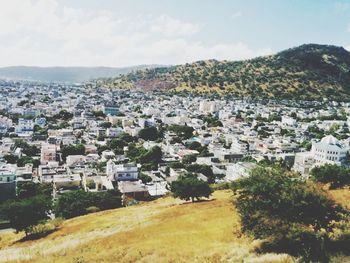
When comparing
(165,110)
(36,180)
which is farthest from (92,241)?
(165,110)

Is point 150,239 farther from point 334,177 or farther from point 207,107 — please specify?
point 207,107

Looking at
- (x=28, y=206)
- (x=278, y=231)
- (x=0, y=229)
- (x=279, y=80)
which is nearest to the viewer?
(x=278, y=231)

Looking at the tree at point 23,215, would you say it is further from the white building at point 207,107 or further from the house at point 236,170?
the white building at point 207,107

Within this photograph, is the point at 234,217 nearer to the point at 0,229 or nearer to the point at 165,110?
the point at 0,229

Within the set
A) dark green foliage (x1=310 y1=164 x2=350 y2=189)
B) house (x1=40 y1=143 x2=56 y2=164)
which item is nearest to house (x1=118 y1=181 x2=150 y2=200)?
dark green foliage (x1=310 y1=164 x2=350 y2=189)

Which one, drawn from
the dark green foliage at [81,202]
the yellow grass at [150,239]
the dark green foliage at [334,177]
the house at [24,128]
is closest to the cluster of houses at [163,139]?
the house at [24,128]

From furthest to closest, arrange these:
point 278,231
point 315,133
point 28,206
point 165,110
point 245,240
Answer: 1. point 165,110
2. point 315,133
3. point 28,206
4. point 245,240
5. point 278,231

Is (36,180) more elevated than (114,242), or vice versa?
(114,242)

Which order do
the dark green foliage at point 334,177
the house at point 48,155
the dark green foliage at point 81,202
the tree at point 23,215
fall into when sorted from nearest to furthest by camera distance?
the tree at point 23,215, the dark green foliage at point 334,177, the dark green foliage at point 81,202, the house at point 48,155
